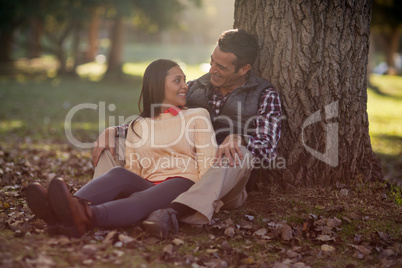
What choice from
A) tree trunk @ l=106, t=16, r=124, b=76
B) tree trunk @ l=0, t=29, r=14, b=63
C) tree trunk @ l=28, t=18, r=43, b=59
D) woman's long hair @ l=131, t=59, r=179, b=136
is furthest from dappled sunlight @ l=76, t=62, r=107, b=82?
woman's long hair @ l=131, t=59, r=179, b=136

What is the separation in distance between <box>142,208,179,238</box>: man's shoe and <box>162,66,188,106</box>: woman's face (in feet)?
4.04

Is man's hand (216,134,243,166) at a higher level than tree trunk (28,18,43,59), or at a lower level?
lower

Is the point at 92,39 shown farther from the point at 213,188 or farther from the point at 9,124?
the point at 213,188

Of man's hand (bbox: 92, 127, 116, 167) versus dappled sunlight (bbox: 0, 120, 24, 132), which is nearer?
man's hand (bbox: 92, 127, 116, 167)

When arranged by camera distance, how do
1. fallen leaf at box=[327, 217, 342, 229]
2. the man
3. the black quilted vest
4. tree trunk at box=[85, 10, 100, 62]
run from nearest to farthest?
the man < fallen leaf at box=[327, 217, 342, 229] < the black quilted vest < tree trunk at box=[85, 10, 100, 62]

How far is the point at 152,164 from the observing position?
4.58m

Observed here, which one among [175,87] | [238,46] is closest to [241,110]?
[238,46]

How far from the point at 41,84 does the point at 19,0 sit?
498cm

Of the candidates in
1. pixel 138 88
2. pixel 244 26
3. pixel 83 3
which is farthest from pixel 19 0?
pixel 244 26

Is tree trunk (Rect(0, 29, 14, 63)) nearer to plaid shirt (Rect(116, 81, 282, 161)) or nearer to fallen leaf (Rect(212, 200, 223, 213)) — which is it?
plaid shirt (Rect(116, 81, 282, 161))

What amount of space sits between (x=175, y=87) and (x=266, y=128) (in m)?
1.12

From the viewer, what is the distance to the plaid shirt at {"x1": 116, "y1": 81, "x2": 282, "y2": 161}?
4652mm

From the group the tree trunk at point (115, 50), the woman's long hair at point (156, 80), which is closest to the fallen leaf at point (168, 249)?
the woman's long hair at point (156, 80)

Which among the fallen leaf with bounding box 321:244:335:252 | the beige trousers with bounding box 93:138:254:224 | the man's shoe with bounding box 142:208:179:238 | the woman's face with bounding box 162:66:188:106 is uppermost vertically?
the woman's face with bounding box 162:66:188:106
